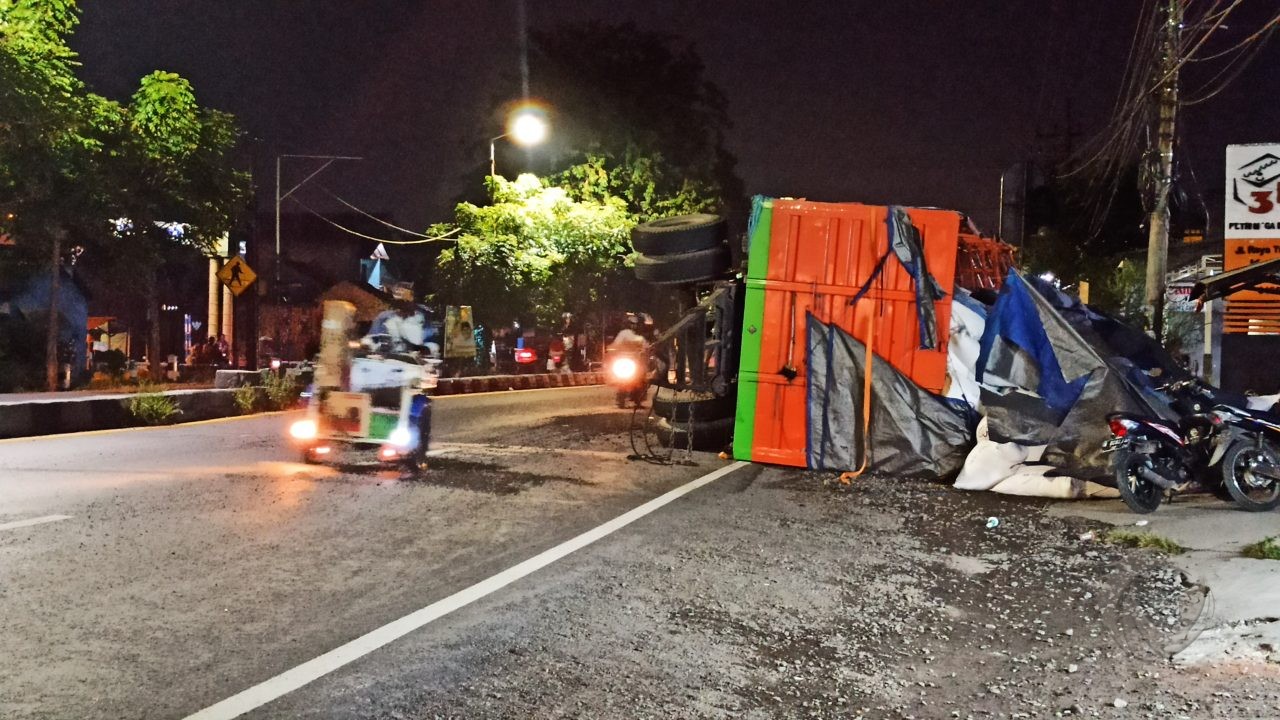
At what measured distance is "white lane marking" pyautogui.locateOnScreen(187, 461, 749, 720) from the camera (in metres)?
4.45

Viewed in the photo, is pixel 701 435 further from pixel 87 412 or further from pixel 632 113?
pixel 632 113

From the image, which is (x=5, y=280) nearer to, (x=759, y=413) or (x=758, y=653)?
(x=759, y=413)

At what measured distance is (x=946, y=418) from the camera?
11.4 meters

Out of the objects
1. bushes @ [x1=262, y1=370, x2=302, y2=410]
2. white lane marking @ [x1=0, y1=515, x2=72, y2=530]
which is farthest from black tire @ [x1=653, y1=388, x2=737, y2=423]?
bushes @ [x1=262, y1=370, x2=302, y2=410]

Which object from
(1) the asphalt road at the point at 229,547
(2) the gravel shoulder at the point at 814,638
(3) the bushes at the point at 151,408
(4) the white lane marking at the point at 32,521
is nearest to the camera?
(2) the gravel shoulder at the point at 814,638

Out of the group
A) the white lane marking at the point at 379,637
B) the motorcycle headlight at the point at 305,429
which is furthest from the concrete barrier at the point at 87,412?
the white lane marking at the point at 379,637

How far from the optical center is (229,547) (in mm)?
7434

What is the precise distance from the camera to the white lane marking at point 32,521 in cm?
795

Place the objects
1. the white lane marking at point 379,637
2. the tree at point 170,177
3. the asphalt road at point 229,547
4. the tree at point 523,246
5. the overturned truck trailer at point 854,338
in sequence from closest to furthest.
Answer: the white lane marking at point 379,637, the asphalt road at point 229,547, the overturned truck trailer at point 854,338, the tree at point 170,177, the tree at point 523,246

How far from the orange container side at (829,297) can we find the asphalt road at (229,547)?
1.20 metres

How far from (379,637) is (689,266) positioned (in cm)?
847

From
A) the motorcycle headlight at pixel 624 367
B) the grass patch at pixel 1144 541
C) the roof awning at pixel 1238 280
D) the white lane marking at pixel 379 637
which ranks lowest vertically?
the white lane marking at pixel 379 637

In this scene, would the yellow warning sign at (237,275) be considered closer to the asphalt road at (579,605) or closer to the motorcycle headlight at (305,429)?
the motorcycle headlight at (305,429)

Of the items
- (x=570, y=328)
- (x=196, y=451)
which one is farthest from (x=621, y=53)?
(x=196, y=451)
